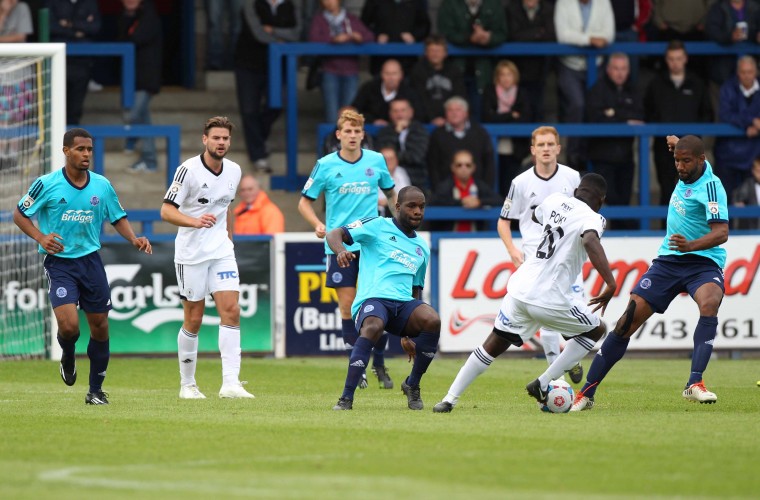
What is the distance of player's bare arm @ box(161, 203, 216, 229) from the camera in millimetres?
11517

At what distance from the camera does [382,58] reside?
20.0 m

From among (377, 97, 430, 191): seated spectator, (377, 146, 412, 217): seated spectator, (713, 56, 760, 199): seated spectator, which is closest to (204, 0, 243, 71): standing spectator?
(377, 97, 430, 191): seated spectator

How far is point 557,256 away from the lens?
10.2 metres

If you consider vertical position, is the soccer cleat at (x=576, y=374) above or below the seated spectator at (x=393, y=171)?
below

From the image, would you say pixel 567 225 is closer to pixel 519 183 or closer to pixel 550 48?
pixel 519 183

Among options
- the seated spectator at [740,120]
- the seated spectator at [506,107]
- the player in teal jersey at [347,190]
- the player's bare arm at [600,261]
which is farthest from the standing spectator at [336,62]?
the player's bare arm at [600,261]

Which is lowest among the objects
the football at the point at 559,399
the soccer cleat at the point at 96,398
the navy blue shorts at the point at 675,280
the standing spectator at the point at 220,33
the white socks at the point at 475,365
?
the soccer cleat at the point at 96,398

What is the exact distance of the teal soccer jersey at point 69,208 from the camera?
11.3 meters

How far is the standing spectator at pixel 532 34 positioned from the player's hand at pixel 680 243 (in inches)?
348

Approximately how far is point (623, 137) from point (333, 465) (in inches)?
489

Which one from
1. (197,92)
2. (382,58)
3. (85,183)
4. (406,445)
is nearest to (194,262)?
(85,183)

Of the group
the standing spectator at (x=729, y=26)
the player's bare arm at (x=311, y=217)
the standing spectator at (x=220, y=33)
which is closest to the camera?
the player's bare arm at (x=311, y=217)

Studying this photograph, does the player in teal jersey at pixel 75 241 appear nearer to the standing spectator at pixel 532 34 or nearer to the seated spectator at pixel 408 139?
the seated spectator at pixel 408 139

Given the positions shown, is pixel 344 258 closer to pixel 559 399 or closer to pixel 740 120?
pixel 559 399
